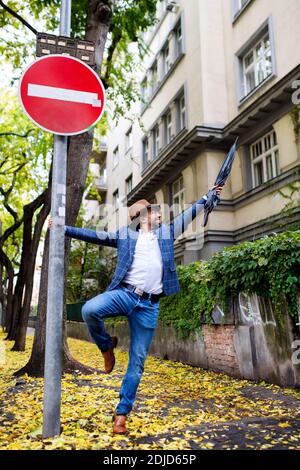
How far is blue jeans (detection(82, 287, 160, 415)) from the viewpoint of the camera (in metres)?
3.86

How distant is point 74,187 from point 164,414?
14.5 ft

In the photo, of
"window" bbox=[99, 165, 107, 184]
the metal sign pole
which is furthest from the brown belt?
"window" bbox=[99, 165, 107, 184]

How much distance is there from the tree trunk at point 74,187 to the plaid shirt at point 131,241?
3460 mm

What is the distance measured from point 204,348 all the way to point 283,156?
305 inches

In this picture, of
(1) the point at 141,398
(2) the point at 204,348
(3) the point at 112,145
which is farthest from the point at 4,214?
(1) the point at 141,398

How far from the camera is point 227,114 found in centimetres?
1727

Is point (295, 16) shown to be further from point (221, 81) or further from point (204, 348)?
point (204, 348)

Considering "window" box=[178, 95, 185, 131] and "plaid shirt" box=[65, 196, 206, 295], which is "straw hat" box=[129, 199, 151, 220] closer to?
"plaid shirt" box=[65, 196, 206, 295]

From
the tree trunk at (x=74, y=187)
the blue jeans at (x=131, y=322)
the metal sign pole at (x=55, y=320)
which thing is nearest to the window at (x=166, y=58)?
the tree trunk at (x=74, y=187)

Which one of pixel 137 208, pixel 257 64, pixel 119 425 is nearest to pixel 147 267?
pixel 137 208

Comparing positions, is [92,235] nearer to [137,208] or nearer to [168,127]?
[137,208]

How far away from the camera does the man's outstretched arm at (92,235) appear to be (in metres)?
4.07

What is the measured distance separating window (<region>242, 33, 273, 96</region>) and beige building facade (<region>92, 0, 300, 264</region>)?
38 millimetres

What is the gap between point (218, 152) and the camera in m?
17.2
